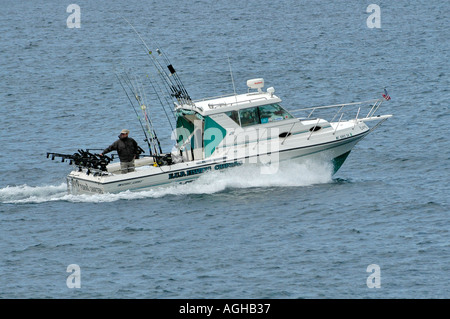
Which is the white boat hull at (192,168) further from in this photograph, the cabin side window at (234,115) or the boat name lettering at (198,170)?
the cabin side window at (234,115)

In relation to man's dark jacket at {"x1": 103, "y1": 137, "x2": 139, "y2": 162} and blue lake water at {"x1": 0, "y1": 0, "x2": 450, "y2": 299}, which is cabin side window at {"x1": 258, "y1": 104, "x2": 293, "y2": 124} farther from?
man's dark jacket at {"x1": 103, "y1": 137, "x2": 139, "y2": 162}

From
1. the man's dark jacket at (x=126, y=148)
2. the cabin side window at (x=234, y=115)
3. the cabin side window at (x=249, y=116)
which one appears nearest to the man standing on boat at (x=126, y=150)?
the man's dark jacket at (x=126, y=148)

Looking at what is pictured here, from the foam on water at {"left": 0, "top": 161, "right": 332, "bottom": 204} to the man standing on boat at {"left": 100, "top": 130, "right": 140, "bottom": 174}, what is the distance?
0.84m

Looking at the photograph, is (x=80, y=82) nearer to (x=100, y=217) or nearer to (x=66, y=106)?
(x=66, y=106)

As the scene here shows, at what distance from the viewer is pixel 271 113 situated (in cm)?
2795

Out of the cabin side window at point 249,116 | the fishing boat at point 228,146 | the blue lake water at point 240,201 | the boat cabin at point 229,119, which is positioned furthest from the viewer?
the cabin side window at point 249,116

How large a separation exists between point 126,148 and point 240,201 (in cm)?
369

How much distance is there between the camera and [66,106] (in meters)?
43.7

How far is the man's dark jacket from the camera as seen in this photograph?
27.2 m

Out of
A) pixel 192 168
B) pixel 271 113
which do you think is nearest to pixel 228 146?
pixel 192 168

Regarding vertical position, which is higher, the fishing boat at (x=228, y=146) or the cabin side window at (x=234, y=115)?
the cabin side window at (x=234, y=115)

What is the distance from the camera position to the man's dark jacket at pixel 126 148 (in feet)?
89.4

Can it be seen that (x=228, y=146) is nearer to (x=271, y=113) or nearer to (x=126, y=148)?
(x=271, y=113)
